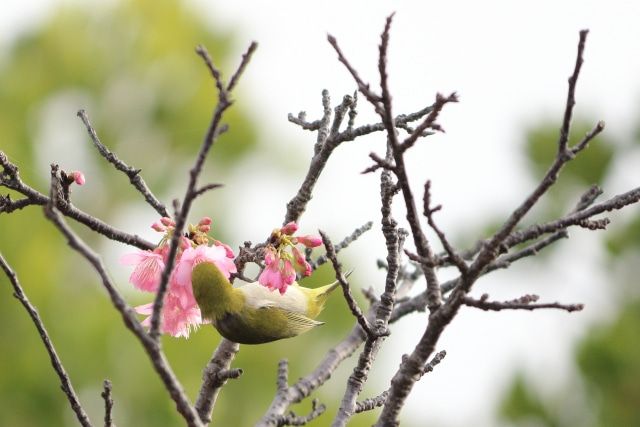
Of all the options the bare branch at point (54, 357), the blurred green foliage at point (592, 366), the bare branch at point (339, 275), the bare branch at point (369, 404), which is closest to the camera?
the bare branch at point (339, 275)

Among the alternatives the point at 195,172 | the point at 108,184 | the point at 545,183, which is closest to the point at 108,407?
the point at 195,172

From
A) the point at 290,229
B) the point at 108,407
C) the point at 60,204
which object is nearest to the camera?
the point at 108,407

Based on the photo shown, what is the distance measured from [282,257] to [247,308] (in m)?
0.47

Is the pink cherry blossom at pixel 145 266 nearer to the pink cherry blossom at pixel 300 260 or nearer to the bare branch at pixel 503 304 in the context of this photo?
the pink cherry blossom at pixel 300 260

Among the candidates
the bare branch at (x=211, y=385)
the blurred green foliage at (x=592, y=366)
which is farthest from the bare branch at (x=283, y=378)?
the blurred green foliage at (x=592, y=366)

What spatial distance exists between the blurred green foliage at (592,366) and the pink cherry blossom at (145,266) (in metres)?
10.9

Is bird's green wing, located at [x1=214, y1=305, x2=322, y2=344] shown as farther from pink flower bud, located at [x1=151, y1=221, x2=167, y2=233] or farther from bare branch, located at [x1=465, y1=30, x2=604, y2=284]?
bare branch, located at [x1=465, y1=30, x2=604, y2=284]

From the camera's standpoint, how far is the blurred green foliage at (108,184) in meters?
11.7

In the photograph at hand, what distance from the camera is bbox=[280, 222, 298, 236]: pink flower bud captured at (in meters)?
2.38

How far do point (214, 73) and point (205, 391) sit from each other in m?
1.12

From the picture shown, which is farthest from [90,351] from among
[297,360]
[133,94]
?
[133,94]

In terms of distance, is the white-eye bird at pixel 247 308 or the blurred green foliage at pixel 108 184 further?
the blurred green foliage at pixel 108 184

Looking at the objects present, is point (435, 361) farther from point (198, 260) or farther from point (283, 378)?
point (198, 260)

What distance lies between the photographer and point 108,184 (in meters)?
14.2
